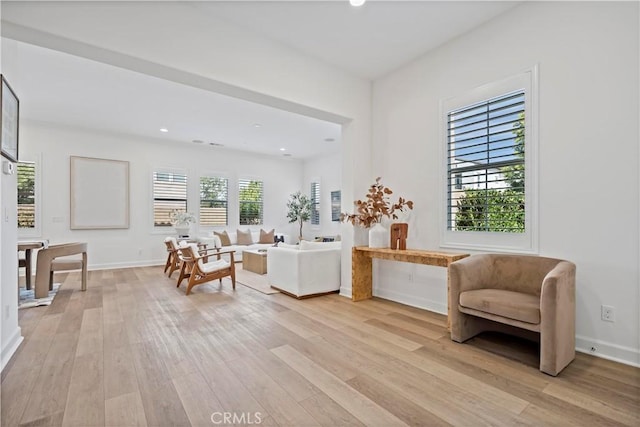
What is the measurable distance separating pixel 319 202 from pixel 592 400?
793cm

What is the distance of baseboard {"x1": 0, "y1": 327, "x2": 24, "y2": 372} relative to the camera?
91.3 inches

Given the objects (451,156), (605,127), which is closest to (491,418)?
(605,127)

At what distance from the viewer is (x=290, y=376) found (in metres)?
2.18

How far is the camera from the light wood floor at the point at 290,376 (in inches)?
69.0

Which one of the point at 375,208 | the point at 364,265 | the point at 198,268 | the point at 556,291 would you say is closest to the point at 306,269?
the point at 364,265

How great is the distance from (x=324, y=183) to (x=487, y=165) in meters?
6.24

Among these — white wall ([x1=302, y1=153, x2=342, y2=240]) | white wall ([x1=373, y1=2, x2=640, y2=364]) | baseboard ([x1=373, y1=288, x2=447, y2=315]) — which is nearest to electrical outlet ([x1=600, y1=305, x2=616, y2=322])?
white wall ([x1=373, y1=2, x2=640, y2=364])

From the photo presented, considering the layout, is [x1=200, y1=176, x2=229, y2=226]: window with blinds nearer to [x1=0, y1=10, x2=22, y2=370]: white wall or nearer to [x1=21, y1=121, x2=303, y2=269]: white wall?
[x1=21, y1=121, x2=303, y2=269]: white wall

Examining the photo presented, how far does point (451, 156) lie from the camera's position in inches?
141

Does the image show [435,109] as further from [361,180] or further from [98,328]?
[98,328]

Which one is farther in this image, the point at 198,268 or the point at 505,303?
the point at 198,268

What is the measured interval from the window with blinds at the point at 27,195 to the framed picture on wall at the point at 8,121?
13.7 ft

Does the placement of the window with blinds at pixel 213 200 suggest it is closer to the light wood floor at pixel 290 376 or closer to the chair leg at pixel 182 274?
the chair leg at pixel 182 274

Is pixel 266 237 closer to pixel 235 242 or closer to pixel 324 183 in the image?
pixel 235 242
